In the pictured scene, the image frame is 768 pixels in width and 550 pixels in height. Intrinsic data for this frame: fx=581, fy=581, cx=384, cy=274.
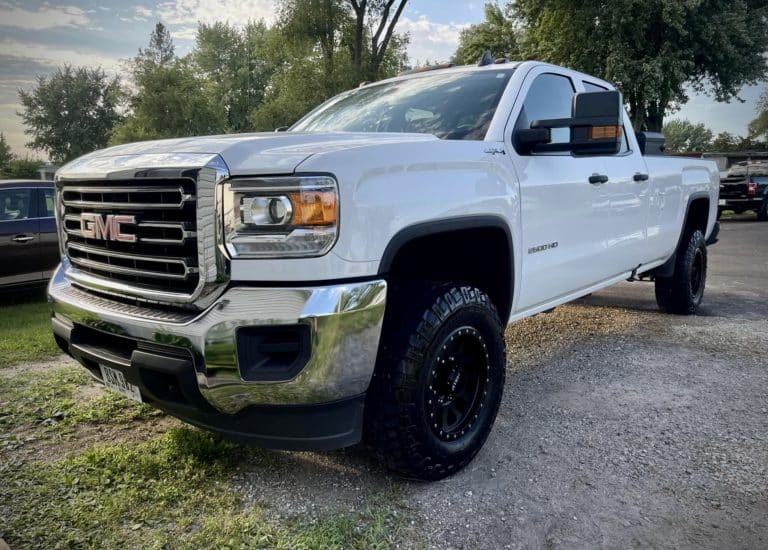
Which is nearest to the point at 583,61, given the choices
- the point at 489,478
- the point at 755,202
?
the point at 755,202

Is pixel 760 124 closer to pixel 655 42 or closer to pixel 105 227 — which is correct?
pixel 655 42

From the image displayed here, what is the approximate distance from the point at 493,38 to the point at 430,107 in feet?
97.9

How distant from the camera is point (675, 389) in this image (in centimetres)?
384

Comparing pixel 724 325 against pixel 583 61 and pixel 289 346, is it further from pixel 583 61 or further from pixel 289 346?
pixel 583 61

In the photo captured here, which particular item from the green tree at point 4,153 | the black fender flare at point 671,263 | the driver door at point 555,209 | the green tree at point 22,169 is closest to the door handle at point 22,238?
the driver door at point 555,209

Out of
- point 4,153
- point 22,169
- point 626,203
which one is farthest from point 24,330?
point 4,153

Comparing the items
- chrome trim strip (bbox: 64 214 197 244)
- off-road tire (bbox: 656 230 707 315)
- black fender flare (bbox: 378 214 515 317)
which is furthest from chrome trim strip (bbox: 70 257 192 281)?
off-road tire (bbox: 656 230 707 315)

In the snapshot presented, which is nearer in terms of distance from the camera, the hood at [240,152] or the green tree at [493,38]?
the hood at [240,152]

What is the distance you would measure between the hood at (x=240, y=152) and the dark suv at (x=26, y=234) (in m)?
5.56

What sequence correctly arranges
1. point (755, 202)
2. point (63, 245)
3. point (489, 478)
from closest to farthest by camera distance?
point (489, 478), point (63, 245), point (755, 202)

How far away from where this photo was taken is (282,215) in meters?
2.11

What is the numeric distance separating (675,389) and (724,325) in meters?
2.10

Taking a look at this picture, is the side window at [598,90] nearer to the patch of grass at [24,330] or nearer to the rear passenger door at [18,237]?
the patch of grass at [24,330]

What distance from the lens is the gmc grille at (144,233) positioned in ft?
7.18
